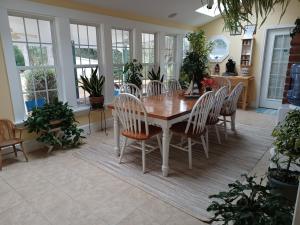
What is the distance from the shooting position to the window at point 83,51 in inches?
144

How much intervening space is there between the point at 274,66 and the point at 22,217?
230 inches

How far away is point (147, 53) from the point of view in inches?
197

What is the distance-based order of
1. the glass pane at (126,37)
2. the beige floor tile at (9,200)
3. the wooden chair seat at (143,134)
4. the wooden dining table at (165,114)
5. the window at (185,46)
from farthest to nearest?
the window at (185,46) → the glass pane at (126,37) → the wooden chair seat at (143,134) → the wooden dining table at (165,114) → the beige floor tile at (9,200)

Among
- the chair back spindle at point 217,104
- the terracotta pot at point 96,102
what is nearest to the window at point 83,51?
the terracotta pot at point 96,102

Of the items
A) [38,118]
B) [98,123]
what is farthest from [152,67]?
[38,118]

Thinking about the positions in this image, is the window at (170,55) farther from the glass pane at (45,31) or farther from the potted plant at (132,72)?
the glass pane at (45,31)

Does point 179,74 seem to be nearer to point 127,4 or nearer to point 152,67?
point 152,67

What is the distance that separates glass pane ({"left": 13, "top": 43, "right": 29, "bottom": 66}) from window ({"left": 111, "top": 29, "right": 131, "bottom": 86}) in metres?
1.60

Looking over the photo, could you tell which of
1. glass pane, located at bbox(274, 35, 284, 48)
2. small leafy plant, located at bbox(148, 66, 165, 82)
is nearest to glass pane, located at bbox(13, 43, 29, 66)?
small leafy plant, located at bbox(148, 66, 165, 82)

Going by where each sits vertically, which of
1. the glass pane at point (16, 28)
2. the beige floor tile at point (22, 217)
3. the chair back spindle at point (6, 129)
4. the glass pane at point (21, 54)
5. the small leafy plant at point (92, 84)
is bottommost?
the beige floor tile at point (22, 217)

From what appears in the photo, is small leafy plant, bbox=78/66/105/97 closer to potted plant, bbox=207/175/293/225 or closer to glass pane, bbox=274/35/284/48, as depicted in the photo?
potted plant, bbox=207/175/293/225

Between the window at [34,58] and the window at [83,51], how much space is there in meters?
0.42

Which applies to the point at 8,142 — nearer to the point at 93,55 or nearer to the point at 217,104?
the point at 93,55

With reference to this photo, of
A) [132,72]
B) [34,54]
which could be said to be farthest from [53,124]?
[132,72]
